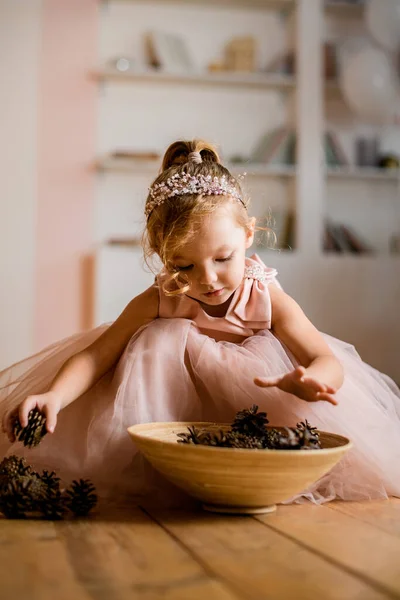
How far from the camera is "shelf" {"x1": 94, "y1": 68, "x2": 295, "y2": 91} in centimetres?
380

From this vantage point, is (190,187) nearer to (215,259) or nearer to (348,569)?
(215,259)

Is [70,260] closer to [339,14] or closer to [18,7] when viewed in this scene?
[18,7]

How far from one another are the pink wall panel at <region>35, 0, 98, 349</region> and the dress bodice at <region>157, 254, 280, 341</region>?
8.15 ft

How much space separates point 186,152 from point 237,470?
72cm

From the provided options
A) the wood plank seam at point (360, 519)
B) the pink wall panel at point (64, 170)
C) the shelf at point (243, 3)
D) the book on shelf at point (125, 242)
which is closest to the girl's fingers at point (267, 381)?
the wood plank seam at point (360, 519)

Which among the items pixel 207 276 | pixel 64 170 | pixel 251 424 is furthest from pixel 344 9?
pixel 251 424

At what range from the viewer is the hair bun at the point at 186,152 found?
1458 millimetres

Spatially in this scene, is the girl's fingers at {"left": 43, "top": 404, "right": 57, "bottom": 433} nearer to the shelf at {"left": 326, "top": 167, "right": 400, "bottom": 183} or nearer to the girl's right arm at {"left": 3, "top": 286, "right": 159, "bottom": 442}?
the girl's right arm at {"left": 3, "top": 286, "right": 159, "bottom": 442}

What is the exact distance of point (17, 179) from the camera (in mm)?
3816

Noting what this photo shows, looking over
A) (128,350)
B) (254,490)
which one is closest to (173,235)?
(128,350)

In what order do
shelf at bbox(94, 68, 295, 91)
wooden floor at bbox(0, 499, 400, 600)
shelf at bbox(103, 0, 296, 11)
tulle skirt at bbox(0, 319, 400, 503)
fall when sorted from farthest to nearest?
1. shelf at bbox(103, 0, 296, 11)
2. shelf at bbox(94, 68, 295, 91)
3. tulle skirt at bbox(0, 319, 400, 503)
4. wooden floor at bbox(0, 499, 400, 600)

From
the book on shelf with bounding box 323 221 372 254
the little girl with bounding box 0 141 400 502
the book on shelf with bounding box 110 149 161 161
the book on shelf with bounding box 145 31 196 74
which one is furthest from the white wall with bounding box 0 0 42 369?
the little girl with bounding box 0 141 400 502

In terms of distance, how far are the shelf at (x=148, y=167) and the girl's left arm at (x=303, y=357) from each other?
2.42m

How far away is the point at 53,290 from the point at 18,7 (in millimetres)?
1493
